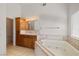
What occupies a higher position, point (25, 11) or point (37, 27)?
point (25, 11)

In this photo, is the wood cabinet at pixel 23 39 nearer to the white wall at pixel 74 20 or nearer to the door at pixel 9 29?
the door at pixel 9 29

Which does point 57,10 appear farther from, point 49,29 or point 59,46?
point 59,46

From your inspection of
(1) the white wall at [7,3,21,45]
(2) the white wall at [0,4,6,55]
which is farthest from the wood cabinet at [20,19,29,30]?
(2) the white wall at [0,4,6,55]

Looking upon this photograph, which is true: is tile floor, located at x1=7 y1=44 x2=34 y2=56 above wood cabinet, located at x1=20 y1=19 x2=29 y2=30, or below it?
below

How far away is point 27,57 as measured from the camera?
2355mm

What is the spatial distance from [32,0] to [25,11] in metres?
0.21

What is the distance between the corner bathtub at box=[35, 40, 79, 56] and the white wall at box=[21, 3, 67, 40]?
0.52ft

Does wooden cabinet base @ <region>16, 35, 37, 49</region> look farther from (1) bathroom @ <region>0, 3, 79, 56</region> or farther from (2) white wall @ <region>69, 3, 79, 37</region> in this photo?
(2) white wall @ <region>69, 3, 79, 37</region>

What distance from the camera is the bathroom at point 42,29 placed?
2.34 meters

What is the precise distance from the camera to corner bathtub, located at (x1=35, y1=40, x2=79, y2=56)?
233 cm

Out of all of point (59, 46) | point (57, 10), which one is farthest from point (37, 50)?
point (57, 10)

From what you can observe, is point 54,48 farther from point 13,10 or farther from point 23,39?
point 13,10

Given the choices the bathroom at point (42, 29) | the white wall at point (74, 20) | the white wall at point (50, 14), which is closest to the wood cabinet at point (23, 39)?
the bathroom at point (42, 29)

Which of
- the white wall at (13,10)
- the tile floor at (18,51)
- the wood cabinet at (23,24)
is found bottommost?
the tile floor at (18,51)
